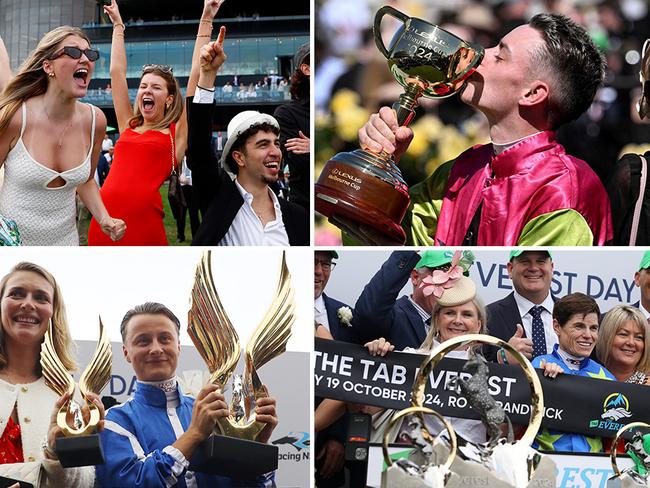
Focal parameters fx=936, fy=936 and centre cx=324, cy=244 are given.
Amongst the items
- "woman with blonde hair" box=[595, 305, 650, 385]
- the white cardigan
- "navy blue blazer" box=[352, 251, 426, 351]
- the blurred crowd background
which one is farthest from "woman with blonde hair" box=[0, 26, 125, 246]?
"woman with blonde hair" box=[595, 305, 650, 385]

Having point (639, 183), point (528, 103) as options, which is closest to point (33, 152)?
point (528, 103)

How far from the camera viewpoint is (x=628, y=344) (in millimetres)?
3262

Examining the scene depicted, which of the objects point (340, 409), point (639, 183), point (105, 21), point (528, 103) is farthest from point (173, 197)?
point (639, 183)

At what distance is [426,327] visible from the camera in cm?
331

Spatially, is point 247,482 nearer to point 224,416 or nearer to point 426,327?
point 224,416

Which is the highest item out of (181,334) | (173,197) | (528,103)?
(528,103)

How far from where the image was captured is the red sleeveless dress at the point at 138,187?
335cm

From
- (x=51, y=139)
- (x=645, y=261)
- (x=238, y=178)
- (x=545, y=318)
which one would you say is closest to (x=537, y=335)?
(x=545, y=318)

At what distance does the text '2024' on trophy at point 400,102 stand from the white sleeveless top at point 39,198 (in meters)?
0.93

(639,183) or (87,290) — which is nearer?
(639,183)

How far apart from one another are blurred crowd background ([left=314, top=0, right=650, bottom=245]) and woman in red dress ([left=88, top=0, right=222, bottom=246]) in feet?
1.54

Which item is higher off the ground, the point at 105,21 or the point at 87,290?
the point at 105,21

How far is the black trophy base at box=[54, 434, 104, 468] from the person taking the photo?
10.9ft

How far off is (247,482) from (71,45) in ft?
5.53
